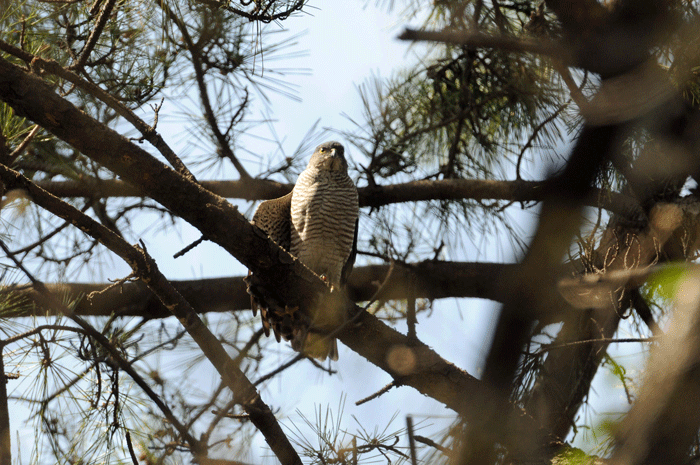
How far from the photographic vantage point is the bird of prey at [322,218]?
14.2 feet

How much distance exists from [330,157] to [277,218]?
0.66m

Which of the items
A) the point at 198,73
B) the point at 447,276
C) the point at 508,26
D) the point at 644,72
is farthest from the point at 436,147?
the point at 644,72

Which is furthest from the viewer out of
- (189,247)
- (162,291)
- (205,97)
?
(205,97)

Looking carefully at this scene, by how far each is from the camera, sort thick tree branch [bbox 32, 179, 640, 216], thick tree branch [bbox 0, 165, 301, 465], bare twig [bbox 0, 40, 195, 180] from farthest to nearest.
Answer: thick tree branch [bbox 32, 179, 640, 216]
bare twig [bbox 0, 40, 195, 180]
thick tree branch [bbox 0, 165, 301, 465]

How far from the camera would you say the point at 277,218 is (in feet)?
15.0

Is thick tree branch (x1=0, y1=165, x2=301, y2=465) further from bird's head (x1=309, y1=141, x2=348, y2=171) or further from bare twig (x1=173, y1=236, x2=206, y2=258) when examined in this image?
bird's head (x1=309, y1=141, x2=348, y2=171)

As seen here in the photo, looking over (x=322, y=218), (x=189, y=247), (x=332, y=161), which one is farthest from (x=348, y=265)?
(x=189, y=247)

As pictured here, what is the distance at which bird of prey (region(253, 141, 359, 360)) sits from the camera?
432 cm

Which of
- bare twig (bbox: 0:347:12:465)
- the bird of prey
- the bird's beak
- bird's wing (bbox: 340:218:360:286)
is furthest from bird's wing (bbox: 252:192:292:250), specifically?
bare twig (bbox: 0:347:12:465)

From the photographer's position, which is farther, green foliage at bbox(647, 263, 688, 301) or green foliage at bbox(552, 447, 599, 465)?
green foliage at bbox(552, 447, 599, 465)

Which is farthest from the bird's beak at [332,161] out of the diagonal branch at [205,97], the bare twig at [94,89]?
the bare twig at [94,89]

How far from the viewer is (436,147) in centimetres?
504

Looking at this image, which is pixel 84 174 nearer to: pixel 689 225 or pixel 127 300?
pixel 127 300

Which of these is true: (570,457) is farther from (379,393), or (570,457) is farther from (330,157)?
(330,157)
